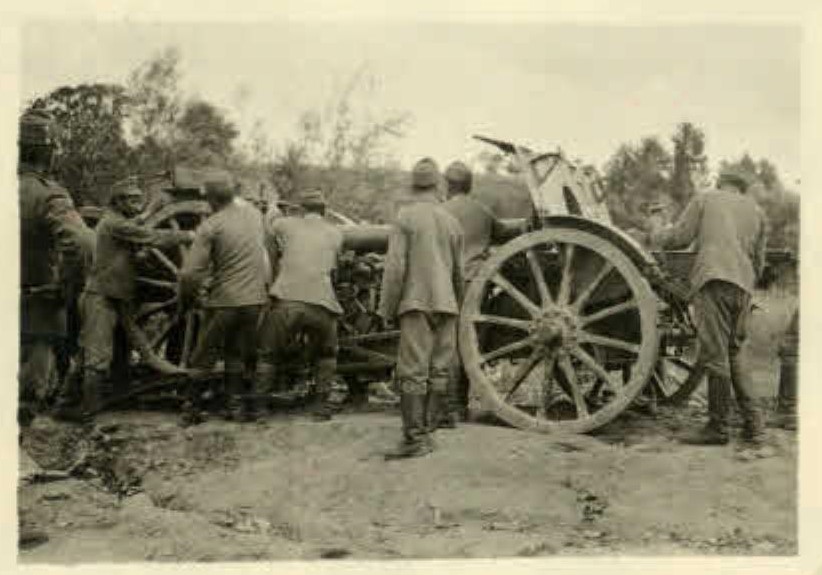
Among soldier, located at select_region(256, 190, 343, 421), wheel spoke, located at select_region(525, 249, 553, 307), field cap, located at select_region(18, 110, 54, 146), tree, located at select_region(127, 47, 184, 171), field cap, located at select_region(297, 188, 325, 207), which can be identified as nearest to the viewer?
field cap, located at select_region(18, 110, 54, 146)

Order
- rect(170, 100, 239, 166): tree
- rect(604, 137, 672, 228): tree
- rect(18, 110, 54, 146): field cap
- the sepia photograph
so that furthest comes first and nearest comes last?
rect(604, 137, 672, 228): tree
rect(170, 100, 239, 166): tree
rect(18, 110, 54, 146): field cap
the sepia photograph

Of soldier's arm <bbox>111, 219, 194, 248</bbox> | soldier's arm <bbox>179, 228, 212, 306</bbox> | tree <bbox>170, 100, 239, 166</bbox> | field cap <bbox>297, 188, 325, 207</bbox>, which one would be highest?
tree <bbox>170, 100, 239, 166</bbox>

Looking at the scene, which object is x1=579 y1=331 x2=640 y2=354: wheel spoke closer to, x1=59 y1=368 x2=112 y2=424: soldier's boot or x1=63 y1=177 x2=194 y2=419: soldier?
x1=63 y1=177 x2=194 y2=419: soldier

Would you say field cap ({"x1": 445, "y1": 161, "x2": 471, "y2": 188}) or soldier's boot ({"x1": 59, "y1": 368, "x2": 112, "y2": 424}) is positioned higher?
field cap ({"x1": 445, "y1": 161, "x2": 471, "y2": 188})

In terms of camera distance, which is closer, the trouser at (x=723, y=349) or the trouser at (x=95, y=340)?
the trouser at (x=723, y=349)

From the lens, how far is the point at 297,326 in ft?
25.5

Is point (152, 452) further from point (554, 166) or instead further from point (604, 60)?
point (604, 60)

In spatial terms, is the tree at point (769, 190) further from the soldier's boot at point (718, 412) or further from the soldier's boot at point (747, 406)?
the soldier's boot at point (718, 412)

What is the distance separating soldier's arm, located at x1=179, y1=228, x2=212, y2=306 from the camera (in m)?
7.72

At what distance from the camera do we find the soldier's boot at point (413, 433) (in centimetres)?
698

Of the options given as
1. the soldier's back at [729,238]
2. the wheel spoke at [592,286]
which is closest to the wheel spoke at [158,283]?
the wheel spoke at [592,286]

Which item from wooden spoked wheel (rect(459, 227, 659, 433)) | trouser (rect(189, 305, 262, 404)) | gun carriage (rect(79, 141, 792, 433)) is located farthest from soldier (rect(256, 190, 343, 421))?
wooden spoked wheel (rect(459, 227, 659, 433))

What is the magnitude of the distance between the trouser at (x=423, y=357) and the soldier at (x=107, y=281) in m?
1.95

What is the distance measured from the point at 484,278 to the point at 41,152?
9.31ft
